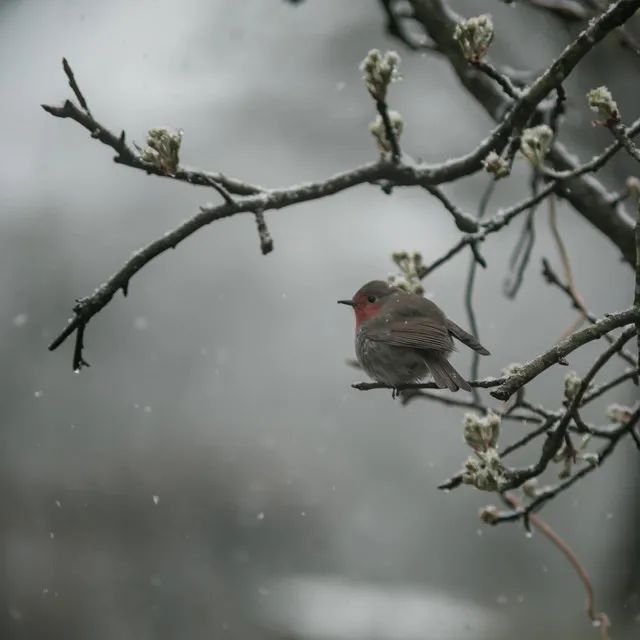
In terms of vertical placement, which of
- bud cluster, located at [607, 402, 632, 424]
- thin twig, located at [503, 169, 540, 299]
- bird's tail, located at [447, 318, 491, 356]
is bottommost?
bird's tail, located at [447, 318, 491, 356]

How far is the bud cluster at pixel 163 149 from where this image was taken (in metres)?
1.99

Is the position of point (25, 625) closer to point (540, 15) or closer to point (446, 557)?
point (446, 557)

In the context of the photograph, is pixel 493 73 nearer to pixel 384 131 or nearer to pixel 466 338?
pixel 384 131

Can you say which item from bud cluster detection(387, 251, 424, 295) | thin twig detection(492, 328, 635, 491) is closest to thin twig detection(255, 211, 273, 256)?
bud cluster detection(387, 251, 424, 295)

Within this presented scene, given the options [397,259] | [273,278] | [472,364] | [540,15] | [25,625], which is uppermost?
[273,278]

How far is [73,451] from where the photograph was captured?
1226 cm

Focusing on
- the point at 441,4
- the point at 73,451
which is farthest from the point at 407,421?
the point at 441,4

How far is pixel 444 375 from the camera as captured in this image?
2.08 metres

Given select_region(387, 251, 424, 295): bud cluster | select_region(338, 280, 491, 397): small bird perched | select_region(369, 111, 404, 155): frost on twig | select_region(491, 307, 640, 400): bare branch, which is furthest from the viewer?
select_region(387, 251, 424, 295): bud cluster

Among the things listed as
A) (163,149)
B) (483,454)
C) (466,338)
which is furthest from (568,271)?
(163,149)

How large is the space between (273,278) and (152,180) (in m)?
2.21

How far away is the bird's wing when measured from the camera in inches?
87.7

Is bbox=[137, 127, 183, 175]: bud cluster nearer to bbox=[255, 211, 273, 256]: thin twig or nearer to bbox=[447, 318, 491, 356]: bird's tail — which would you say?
bbox=[255, 211, 273, 256]: thin twig

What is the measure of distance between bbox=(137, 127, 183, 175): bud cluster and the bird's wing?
718 millimetres
